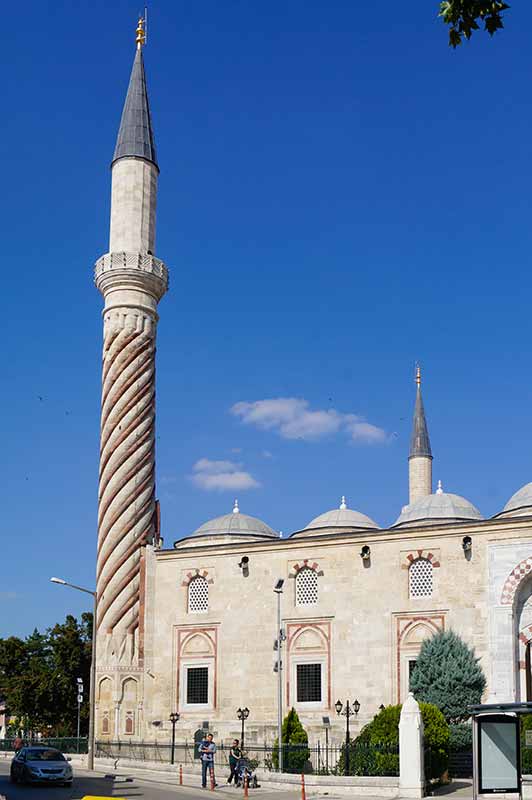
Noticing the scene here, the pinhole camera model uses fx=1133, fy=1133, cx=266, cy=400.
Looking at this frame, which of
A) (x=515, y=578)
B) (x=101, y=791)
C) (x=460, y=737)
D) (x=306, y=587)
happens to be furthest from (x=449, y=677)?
(x=101, y=791)

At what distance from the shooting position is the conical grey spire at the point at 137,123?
44.1m

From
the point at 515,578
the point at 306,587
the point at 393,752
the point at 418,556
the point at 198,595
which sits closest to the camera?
the point at 393,752

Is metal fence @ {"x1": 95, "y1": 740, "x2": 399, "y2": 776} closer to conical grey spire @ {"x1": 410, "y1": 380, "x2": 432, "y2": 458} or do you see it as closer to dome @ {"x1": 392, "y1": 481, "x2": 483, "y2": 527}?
dome @ {"x1": 392, "y1": 481, "x2": 483, "y2": 527}

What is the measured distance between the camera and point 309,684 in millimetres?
37844

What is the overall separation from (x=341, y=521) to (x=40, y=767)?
1876 cm

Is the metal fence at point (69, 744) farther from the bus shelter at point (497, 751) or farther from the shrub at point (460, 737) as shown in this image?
the bus shelter at point (497, 751)

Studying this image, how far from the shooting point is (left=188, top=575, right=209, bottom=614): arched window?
40344 mm

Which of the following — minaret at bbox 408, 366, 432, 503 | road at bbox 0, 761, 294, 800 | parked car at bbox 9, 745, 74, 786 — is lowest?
road at bbox 0, 761, 294, 800

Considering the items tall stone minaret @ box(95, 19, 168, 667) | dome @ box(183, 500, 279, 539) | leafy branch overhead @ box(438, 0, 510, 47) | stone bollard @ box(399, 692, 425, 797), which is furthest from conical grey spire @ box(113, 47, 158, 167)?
leafy branch overhead @ box(438, 0, 510, 47)

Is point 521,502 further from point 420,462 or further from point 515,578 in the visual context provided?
point 420,462

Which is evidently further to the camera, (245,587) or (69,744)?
(245,587)

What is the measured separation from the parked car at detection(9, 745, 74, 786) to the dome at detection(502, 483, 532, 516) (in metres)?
18.5

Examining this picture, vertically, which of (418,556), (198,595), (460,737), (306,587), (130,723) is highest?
(418,556)

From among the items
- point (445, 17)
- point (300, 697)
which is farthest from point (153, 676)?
point (445, 17)
